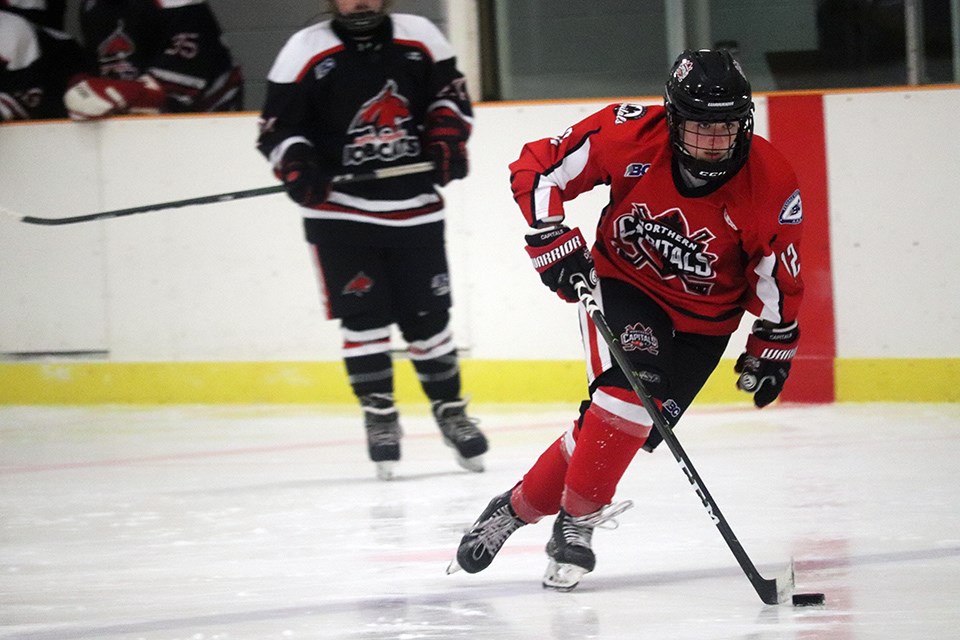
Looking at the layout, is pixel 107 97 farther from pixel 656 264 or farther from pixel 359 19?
pixel 656 264

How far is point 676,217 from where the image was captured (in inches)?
106

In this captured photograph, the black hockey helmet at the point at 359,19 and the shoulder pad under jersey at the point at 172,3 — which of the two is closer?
the black hockey helmet at the point at 359,19

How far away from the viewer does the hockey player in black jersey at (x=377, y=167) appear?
3988 millimetres

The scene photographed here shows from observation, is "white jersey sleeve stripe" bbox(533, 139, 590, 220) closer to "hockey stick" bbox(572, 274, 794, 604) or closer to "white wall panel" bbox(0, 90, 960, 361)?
"hockey stick" bbox(572, 274, 794, 604)

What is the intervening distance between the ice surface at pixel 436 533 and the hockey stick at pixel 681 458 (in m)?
0.04

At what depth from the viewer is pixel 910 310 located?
16.0 feet

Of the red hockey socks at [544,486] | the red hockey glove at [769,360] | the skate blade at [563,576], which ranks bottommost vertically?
the skate blade at [563,576]

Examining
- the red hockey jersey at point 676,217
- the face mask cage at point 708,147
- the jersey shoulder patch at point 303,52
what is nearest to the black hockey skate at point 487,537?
the red hockey jersey at point 676,217

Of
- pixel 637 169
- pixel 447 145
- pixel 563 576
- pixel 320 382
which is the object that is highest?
pixel 637 169

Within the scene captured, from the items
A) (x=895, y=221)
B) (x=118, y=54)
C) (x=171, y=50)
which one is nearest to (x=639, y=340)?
(x=895, y=221)

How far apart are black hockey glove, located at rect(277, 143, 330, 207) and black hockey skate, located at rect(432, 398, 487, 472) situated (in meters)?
0.65

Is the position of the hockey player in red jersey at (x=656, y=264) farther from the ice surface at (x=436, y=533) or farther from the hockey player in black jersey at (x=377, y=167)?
the hockey player in black jersey at (x=377, y=167)

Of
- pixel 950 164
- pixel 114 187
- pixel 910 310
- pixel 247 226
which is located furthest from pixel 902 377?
pixel 114 187

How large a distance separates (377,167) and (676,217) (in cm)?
150
